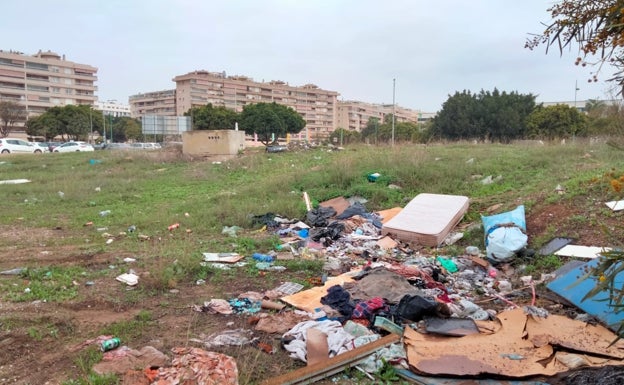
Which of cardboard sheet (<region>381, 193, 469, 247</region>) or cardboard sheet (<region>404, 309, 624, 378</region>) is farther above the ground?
cardboard sheet (<region>381, 193, 469, 247</region>)

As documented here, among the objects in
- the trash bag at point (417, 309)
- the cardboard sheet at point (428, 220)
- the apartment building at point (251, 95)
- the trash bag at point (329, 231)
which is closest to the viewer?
the trash bag at point (417, 309)

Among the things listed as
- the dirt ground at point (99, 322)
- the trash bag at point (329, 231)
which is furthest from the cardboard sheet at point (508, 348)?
the trash bag at point (329, 231)

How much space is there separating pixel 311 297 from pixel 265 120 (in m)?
38.9

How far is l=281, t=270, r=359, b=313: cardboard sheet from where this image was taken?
4.12m

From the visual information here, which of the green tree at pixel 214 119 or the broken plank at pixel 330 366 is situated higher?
the green tree at pixel 214 119

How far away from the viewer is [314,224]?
7.77 m

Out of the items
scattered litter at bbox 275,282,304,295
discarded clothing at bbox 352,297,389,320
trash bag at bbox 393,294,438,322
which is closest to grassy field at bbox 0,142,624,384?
scattered litter at bbox 275,282,304,295

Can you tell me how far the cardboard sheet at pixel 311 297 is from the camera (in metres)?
4.12

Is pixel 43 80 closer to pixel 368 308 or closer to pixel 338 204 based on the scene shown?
pixel 338 204

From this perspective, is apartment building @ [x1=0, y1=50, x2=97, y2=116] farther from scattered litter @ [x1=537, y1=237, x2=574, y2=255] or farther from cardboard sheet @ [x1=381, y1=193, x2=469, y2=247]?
scattered litter @ [x1=537, y1=237, x2=574, y2=255]

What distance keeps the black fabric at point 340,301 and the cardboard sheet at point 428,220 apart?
2.72m

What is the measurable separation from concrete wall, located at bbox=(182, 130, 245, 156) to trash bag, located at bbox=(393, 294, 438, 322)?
651 inches

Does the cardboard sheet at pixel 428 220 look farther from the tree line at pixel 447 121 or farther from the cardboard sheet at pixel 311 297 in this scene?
the tree line at pixel 447 121

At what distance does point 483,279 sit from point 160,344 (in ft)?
11.7
